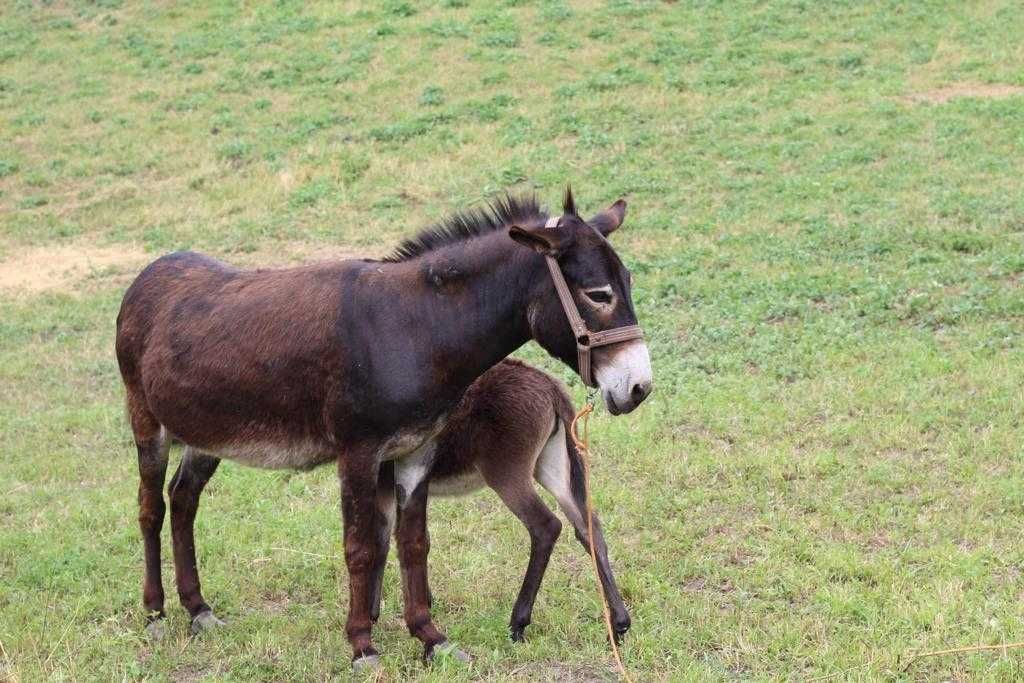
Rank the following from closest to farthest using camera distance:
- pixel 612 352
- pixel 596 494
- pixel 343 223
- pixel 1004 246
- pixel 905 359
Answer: pixel 612 352 < pixel 596 494 < pixel 905 359 < pixel 1004 246 < pixel 343 223

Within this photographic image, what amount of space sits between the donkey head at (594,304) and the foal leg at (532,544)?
92 centimetres

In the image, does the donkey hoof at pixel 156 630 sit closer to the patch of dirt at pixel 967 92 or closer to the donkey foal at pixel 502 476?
the donkey foal at pixel 502 476

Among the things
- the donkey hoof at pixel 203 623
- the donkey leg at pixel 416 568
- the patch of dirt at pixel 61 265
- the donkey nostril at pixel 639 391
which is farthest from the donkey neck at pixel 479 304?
the patch of dirt at pixel 61 265

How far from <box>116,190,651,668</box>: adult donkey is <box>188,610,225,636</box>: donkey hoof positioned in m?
0.89

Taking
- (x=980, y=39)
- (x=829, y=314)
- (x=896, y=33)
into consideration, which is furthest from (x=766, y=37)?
(x=829, y=314)

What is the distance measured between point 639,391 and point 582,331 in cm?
35

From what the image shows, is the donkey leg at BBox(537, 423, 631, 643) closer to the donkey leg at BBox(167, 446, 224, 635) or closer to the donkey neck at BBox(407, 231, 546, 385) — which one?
the donkey neck at BBox(407, 231, 546, 385)

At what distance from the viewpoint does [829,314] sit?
10242 mm

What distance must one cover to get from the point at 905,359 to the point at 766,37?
12319 mm

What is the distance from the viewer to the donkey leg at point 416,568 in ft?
18.3

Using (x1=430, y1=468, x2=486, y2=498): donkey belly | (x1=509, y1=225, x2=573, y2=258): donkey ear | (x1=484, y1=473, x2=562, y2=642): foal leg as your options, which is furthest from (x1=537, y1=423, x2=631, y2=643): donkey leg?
(x1=509, y1=225, x2=573, y2=258): donkey ear

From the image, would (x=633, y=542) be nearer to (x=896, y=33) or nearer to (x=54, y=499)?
(x=54, y=499)

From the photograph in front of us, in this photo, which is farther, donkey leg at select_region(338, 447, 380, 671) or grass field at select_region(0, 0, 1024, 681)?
grass field at select_region(0, 0, 1024, 681)

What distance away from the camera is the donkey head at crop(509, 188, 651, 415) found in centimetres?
490
